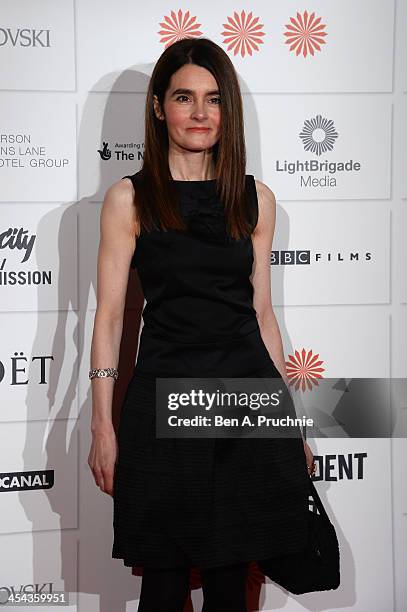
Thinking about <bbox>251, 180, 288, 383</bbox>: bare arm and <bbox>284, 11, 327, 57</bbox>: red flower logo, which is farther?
<bbox>284, 11, 327, 57</bbox>: red flower logo

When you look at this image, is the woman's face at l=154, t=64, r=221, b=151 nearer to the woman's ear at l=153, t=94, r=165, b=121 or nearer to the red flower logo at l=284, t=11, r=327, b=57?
the woman's ear at l=153, t=94, r=165, b=121

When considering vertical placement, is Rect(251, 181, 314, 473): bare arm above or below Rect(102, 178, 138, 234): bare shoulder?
below

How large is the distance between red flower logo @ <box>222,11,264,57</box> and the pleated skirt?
1152 mm

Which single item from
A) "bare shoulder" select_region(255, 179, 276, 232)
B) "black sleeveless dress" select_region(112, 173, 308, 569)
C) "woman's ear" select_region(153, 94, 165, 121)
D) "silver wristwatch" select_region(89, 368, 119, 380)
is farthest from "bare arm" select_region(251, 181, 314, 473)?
"silver wristwatch" select_region(89, 368, 119, 380)

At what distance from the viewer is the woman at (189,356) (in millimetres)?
1850

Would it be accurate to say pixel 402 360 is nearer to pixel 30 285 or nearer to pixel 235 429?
pixel 235 429

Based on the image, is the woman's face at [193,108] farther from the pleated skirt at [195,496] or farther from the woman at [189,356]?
the pleated skirt at [195,496]

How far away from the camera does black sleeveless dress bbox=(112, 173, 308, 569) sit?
1.85m

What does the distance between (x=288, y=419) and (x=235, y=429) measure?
0.16m

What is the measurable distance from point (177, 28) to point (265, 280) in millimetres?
883

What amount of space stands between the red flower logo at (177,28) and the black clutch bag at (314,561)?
1364 millimetres

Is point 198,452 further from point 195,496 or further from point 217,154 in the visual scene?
point 217,154

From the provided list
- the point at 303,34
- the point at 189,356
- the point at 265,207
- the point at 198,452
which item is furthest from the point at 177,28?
the point at 198,452

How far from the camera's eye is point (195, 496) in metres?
1.84
